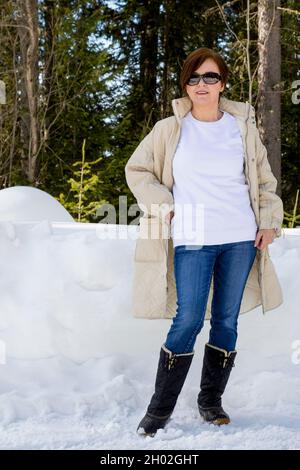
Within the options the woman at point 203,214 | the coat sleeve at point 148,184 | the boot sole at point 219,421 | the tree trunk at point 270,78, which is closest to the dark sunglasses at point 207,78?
the woman at point 203,214

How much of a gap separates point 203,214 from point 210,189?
0.40ft

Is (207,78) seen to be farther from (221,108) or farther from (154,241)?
(154,241)

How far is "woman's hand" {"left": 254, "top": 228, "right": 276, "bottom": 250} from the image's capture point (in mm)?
3025

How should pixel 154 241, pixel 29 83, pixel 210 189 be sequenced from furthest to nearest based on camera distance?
pixel 29 83 < pixel 154 241 < pixel 210 189

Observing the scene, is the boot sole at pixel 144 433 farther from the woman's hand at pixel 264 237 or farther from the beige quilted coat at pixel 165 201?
the woman's hand at pixel 264 237

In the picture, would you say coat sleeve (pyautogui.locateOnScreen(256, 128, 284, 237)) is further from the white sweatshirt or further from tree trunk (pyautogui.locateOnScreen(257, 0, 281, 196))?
tree trunk (pyautogui.locateOnScreen(257, 0, 281, 196))

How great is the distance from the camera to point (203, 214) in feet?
9.68

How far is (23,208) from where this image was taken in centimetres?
629

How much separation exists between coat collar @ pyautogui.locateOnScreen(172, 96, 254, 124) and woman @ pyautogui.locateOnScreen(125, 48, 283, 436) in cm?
2

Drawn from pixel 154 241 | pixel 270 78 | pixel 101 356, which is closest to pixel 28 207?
pixel 101 356

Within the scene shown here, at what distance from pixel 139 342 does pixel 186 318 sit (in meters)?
1.30

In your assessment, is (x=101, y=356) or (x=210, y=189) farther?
(x=101, y=356)

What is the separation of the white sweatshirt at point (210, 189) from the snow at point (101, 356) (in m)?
0.96

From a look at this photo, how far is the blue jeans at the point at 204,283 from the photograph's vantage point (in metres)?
2.94
